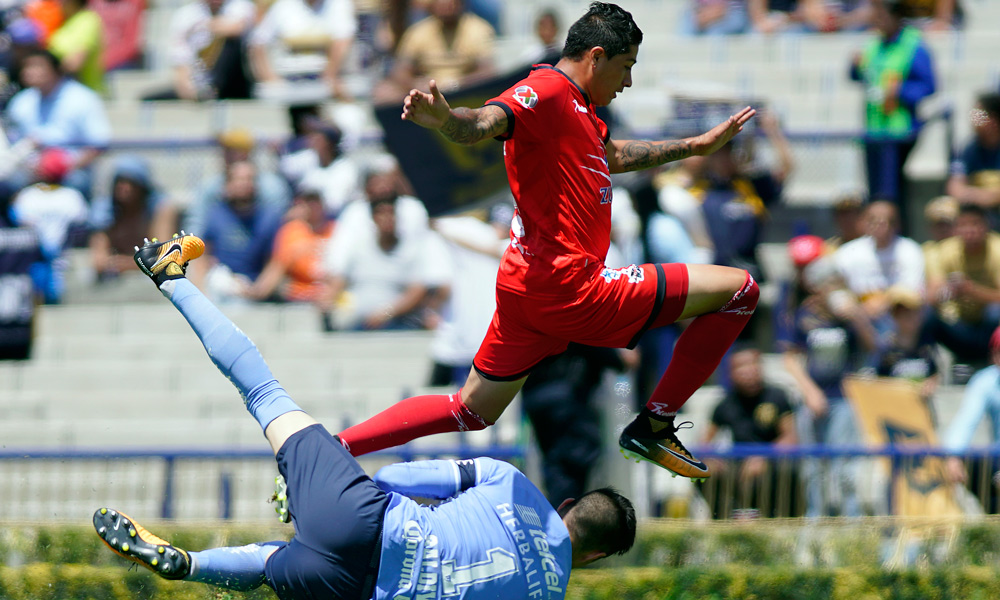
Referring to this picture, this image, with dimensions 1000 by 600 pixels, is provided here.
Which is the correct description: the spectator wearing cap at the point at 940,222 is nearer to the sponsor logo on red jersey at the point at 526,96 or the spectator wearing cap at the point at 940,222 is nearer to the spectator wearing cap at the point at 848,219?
the spectator wearing cap at the point at 848,219

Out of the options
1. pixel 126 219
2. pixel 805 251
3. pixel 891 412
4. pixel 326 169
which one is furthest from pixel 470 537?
pixel 126 219

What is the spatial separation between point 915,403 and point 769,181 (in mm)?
2379

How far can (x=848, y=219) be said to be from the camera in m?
9.97

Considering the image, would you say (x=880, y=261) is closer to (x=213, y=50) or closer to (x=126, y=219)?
(x=126, y=219)

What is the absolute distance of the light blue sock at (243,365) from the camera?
5.09m

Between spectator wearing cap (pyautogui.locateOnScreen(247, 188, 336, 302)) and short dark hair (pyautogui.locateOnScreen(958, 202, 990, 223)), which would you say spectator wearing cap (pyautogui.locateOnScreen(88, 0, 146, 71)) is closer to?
spectator wearing cap (pyautogui.locateOnScreen(247, 188, 336, 302))

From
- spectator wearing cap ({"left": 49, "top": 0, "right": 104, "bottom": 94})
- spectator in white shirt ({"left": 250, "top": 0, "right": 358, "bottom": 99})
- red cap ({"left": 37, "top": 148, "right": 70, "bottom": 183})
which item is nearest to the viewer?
red cap ({"left": 37, "top": 148, "right": 70, "bottom": 183})

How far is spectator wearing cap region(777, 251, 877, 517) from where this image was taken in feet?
29.5

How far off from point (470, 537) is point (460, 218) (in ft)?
17.3

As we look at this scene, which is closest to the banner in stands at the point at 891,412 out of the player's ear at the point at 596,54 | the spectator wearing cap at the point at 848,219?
the spectator wearing cap at the point at 848,219

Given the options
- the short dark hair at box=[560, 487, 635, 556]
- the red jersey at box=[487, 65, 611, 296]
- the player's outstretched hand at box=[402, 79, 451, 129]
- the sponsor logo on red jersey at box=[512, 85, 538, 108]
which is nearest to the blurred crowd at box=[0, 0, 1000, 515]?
the short dark hair at box=[560, 487, 635, 556]

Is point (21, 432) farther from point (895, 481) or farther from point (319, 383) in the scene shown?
point (895, 481)

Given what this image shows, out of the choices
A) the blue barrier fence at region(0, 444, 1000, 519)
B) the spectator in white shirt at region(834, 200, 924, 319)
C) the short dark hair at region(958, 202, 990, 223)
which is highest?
the short dark hair at region(958, 202, 990, 223)

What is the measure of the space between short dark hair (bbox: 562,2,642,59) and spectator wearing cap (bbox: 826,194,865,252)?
534 cm
